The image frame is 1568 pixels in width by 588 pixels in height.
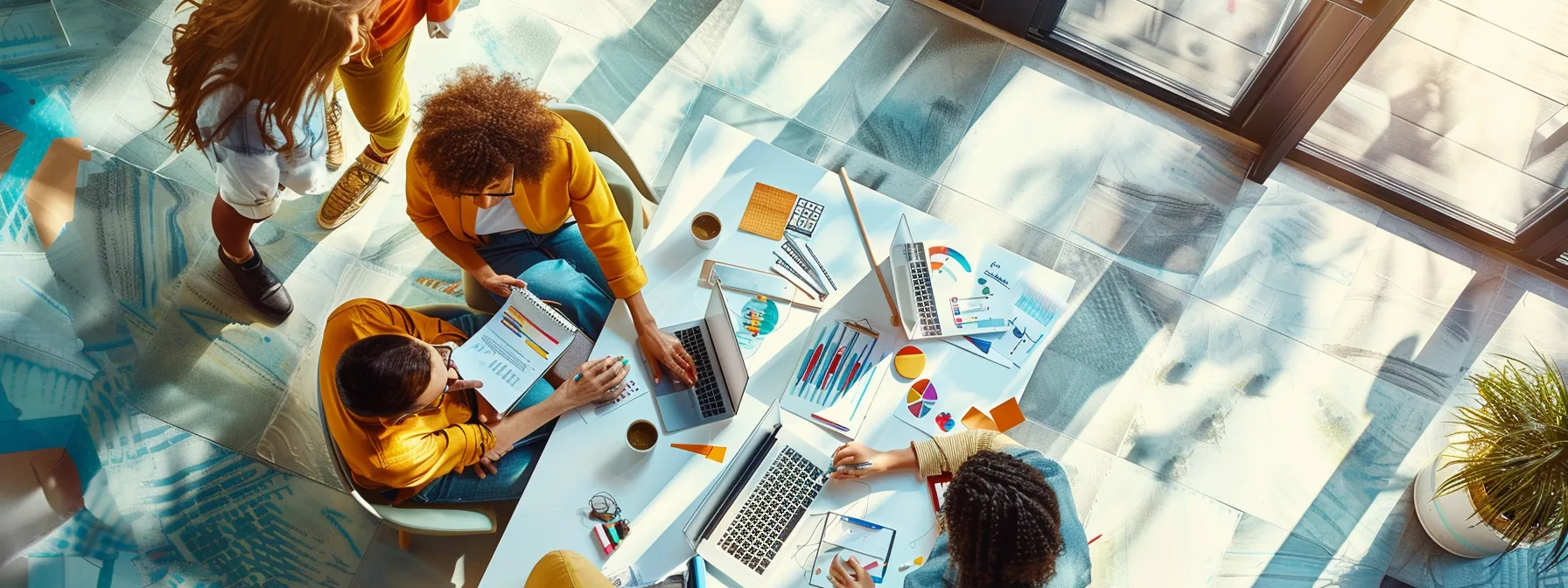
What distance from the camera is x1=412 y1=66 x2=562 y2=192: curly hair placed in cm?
207

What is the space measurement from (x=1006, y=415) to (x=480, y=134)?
148 centimetres

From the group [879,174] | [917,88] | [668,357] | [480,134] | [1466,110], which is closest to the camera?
[480,134]

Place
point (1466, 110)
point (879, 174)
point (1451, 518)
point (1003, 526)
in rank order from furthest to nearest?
1. point (879, 174)
2. point (1466, 110)
3. point (1451, 518)
4. point (1003, 526)

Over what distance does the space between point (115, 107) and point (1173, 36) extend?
4.07 metres

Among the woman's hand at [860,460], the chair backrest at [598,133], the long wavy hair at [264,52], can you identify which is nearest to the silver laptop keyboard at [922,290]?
the woman's hand at [860,460]

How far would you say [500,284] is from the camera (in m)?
2.46

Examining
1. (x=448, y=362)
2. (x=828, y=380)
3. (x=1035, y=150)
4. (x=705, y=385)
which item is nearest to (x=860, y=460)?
(x=828, y=380)

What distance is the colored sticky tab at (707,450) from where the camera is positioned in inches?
88.1

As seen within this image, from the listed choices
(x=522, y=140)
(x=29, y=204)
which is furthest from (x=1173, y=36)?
(x=29, y=204)

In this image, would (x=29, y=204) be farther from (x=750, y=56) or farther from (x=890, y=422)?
(x=890, y=422)

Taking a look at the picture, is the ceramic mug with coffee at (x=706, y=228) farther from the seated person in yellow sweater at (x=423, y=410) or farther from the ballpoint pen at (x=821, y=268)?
the seated person in yellow sweater at (x=423, y=410)

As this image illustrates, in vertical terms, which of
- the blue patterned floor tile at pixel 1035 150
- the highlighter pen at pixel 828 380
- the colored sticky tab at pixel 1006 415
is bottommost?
the highlighter pen at pixel 828 380

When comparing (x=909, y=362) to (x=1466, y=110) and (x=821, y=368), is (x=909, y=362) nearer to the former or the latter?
(x=821, y=368)

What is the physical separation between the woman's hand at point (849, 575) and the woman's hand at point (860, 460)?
0.65 ft
